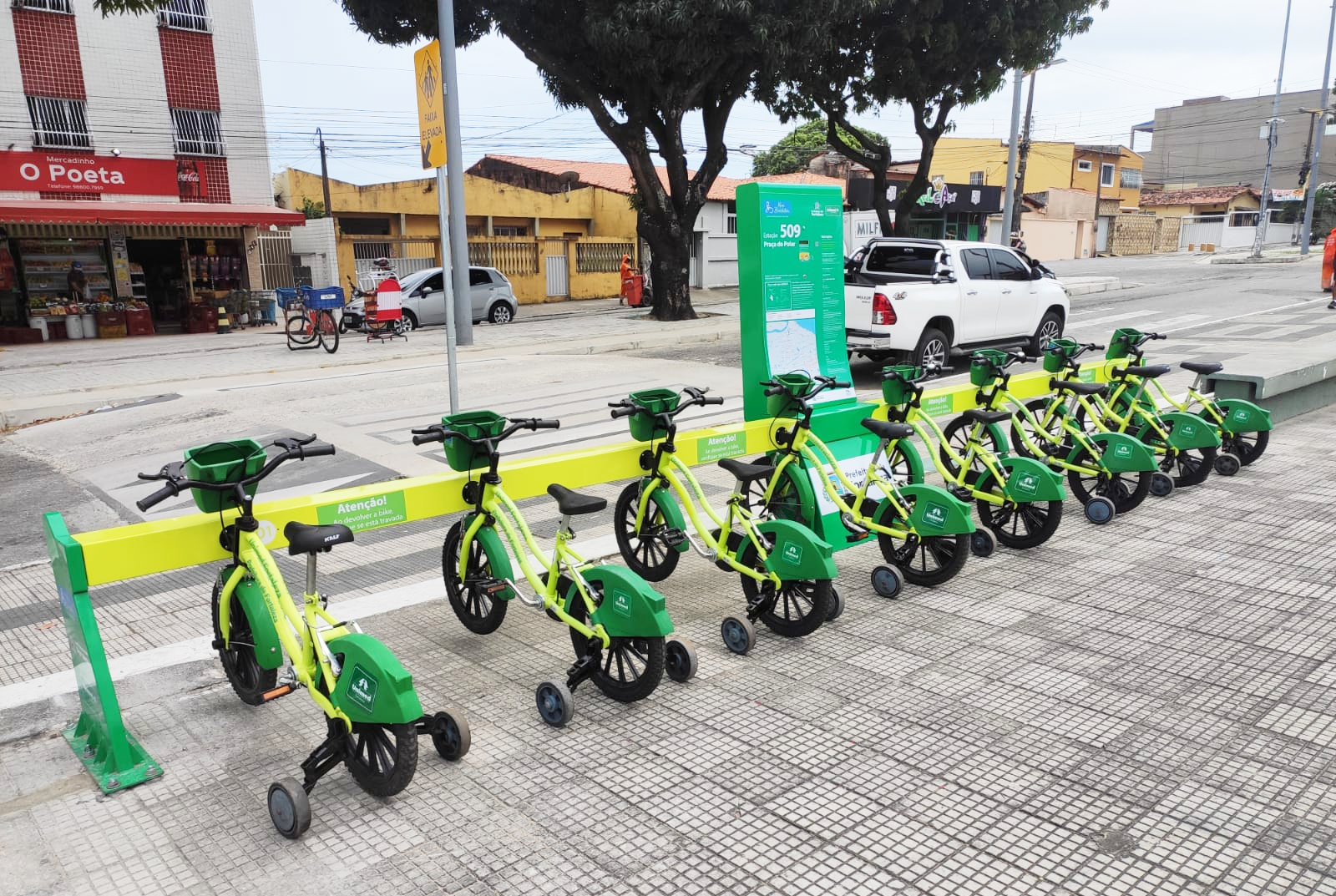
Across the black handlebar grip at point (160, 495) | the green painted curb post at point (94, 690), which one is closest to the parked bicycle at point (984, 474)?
the black handlebar grip at point (160, 495)

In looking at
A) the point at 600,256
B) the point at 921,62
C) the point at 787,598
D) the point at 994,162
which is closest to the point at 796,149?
the point at 994,162

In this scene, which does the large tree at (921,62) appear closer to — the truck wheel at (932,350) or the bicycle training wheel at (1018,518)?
the truck wheel at (932,350)

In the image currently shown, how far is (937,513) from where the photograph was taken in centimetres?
520

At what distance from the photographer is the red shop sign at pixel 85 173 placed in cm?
2030

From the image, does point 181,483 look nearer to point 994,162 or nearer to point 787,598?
point 787,598

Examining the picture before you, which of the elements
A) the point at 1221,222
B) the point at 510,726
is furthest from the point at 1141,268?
the point at 510,726

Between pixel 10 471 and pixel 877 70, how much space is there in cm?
1945

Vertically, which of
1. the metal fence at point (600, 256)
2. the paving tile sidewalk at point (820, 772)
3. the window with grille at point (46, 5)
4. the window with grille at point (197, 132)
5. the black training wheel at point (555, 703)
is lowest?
the paving tile sidewalk at point (820, 772)

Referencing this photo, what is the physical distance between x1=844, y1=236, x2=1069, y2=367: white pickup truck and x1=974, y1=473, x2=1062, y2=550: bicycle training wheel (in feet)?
18.9

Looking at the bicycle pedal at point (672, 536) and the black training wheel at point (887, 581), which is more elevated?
the bicycle pedal at point (672, 536)

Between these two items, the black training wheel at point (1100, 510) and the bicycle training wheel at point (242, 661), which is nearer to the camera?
the bicycle training wheel at point (242, 661)

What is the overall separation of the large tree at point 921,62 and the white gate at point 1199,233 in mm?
44197

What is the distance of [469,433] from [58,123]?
75.6 feet

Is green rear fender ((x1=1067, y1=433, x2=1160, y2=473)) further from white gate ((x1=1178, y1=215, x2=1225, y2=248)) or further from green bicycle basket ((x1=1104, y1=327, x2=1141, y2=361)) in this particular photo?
white gate ((x1=1178, y1=215, x2=1225, y2=248))
